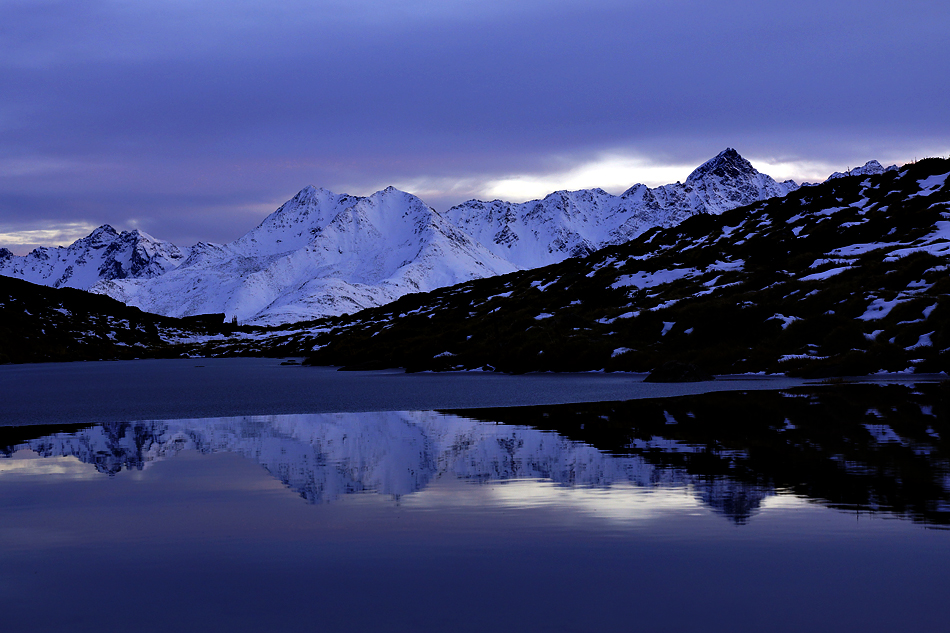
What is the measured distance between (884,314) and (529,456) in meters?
24.1

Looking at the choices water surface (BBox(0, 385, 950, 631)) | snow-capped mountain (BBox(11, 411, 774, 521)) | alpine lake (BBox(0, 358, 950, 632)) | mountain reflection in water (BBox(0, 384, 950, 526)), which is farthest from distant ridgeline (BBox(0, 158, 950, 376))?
water surface (BBox(0, 385, 950, 631))

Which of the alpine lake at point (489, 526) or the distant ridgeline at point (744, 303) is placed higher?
the distant ridgeline at point (744, 303)

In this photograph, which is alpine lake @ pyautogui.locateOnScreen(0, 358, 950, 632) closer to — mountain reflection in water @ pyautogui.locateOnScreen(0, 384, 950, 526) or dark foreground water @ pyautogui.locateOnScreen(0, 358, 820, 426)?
mountain reflection in water @ pyautogui.locateOnScreen(0, 384, 950, 526)

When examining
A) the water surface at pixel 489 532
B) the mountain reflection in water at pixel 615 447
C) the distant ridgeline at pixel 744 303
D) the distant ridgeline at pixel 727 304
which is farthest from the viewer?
the distant ridgeline at pixel 727 304

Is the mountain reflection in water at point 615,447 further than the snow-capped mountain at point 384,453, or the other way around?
the snow-capped mountain at point 384,453

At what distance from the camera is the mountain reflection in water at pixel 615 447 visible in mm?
8172

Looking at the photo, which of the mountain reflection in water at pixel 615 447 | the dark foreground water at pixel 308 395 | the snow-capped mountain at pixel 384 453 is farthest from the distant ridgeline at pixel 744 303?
the snow-capped mountain at pixel 384 453

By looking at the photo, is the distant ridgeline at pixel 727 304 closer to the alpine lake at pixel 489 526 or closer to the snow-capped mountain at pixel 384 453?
the alpine lake at pixel 489 526

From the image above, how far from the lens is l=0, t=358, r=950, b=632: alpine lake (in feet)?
15.5

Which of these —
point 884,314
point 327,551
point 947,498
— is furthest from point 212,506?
point 884,314

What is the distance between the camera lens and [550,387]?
25.4 meters

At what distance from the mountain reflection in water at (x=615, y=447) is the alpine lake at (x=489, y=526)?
0.06 meters

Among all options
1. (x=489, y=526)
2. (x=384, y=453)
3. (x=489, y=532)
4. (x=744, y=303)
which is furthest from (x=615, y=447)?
(x=744, y=303)

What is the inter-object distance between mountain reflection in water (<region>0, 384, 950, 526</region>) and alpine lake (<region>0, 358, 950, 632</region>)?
0.06 metres
